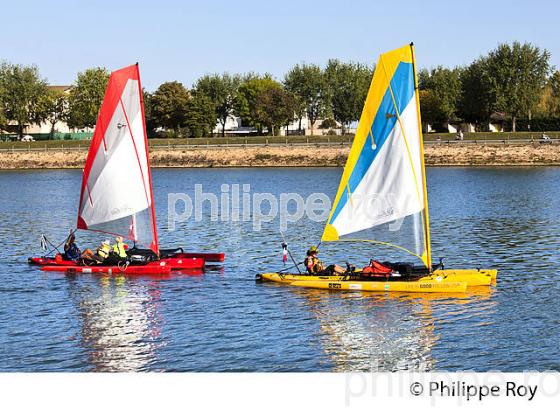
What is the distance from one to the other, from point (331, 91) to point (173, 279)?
14443 centimetres

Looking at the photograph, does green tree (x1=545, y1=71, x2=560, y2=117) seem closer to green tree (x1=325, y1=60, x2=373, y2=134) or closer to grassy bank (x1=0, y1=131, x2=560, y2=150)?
grassy bank (x1=0, y1=131, x2=560, y2=150)

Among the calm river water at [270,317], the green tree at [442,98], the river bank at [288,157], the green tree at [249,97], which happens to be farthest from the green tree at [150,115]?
the calm river water at [270,317]

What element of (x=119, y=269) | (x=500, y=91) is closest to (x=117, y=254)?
(x=119, y=269)

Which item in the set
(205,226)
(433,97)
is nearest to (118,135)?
(205,226)

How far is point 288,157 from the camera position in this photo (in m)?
141

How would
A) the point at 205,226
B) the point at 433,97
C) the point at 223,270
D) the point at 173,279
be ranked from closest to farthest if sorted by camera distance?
1. the point at 173,279
2. the point at 223,270
3. the point at 205,226
4. the point at 433,97

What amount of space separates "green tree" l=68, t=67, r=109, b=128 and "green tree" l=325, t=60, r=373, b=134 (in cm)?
4715

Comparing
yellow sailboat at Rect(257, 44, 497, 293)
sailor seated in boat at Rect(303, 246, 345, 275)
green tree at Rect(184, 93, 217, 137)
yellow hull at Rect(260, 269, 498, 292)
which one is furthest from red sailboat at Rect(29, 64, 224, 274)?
green tree at Rect(184, 93, 217, 137)

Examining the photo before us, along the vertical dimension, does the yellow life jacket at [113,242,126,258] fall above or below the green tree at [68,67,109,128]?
below

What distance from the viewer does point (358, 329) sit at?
3216cm

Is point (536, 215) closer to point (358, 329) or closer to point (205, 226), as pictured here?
point (205, 226)

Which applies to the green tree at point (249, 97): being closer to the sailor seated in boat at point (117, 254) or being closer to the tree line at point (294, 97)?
the tree line at point (294, 97)

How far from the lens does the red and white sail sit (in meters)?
43.5

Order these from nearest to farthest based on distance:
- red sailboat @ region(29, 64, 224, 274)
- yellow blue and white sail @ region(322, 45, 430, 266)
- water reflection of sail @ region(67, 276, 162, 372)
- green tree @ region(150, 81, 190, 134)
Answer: water reflection of sail @ region(67, 276, 162, 372)
yellow blue and white sail @ region(322, 45, 430, 266)
red sailboat @ region(29, 64, 224, 274)
green tree @ region(150, 81, 190, 134)
